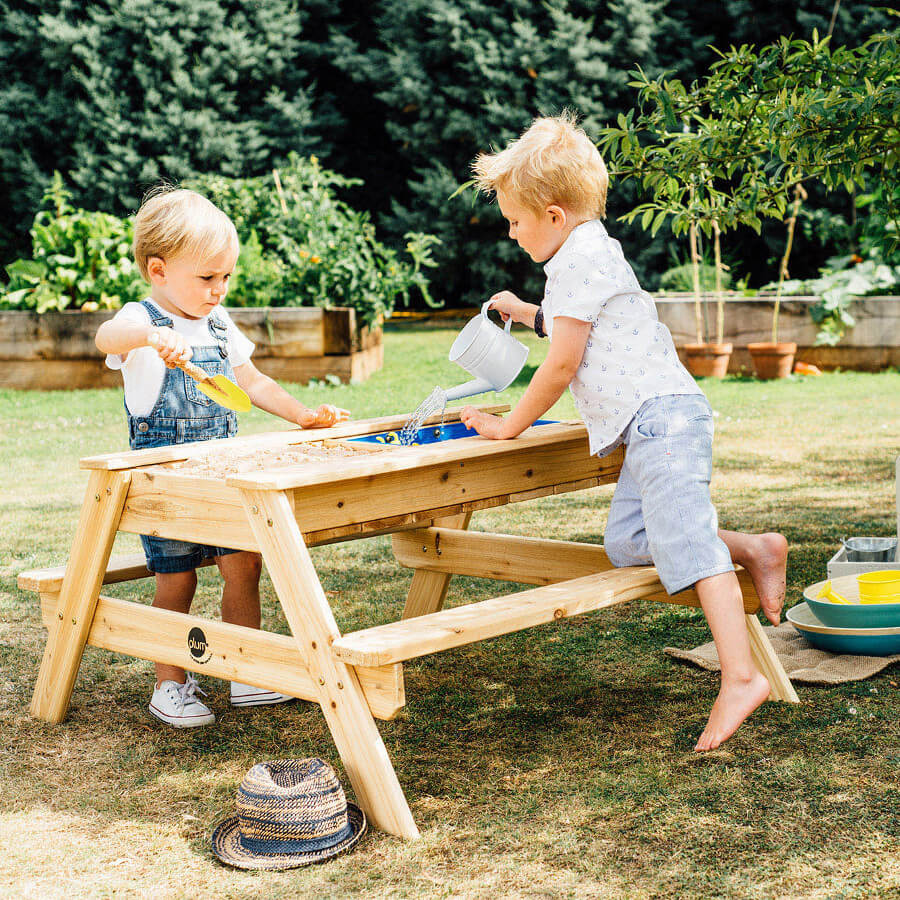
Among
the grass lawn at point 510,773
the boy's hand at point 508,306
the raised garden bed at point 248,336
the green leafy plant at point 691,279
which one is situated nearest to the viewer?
the grass lawn at point 510,773

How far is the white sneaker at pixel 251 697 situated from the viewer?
2.89 meters

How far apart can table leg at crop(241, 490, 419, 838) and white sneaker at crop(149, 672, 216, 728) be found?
A: 66cm

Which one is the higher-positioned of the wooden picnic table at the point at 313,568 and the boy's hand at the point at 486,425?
the boy's hand at the point at 486,425

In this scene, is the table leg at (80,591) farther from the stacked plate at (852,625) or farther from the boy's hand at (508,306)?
the stacked plate at (852,625)

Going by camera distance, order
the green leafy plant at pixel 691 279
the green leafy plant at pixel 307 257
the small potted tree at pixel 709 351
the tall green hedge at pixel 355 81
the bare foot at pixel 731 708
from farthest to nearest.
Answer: the tall green hedge at pixel 355 81
the green leafy plant at pixel 691 279
the small potted tree at pixel 709 351
the green leafy plant at pixel 307 257
the bare foot at pixel 731 708

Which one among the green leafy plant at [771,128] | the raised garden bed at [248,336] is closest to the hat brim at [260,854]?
the green leafy plant at [771,128]

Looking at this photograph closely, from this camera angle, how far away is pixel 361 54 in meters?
15.6

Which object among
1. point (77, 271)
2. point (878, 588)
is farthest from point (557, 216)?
point (77, 271)

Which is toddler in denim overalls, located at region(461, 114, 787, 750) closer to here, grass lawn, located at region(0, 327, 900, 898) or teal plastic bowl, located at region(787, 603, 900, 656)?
grass lawn, located at region(0, 327, 900, 898)

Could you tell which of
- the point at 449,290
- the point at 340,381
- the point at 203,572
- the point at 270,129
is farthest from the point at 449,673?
the point at 270,129

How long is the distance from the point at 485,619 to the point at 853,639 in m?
1.27

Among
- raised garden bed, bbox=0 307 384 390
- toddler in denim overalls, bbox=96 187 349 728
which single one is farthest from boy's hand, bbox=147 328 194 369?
raised garden bed, bbox=0 307 384 390

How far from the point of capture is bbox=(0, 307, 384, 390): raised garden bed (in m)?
8.43

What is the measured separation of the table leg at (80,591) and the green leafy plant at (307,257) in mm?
6014
